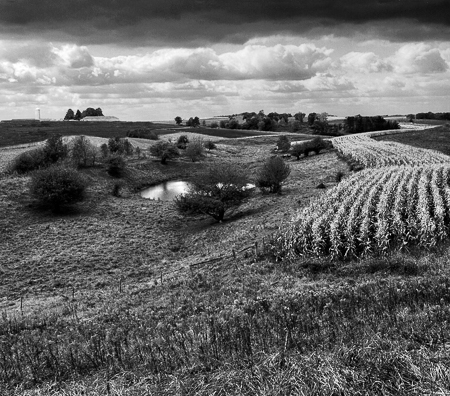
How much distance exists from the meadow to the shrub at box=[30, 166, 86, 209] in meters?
4.44

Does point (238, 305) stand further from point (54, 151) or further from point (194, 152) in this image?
point (194, 152)

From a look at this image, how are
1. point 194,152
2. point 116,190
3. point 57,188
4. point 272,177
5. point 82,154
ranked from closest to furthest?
1. point 57,188
2. point 272,177
3. point 116,190
4. point 82,154
5. point 194,152

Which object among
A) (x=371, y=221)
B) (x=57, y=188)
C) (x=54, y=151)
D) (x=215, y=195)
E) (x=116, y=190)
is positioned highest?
(x=54, y=151)

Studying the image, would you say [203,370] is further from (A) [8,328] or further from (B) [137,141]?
(B) [137,141]

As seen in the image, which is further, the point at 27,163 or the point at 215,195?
the point at 27,163

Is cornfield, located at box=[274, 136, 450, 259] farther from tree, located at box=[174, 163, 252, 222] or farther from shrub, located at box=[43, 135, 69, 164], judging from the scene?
shrub, located at box=[43, 135, 69, 164]

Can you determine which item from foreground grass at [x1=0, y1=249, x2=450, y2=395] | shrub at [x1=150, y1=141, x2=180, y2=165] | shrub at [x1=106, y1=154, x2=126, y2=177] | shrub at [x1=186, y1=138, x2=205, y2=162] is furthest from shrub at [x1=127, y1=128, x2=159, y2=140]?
foreground grass at [x1=0, y1=249, x2=450, y2=395]

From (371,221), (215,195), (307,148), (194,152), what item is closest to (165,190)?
(194,152)

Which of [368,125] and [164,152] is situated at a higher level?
[368,125]

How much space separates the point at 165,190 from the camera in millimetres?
70062

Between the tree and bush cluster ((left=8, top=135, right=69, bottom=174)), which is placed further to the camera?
bush cluster ((left=8, top=135, right=69, bottom=174))

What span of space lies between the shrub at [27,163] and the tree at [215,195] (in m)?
29.8

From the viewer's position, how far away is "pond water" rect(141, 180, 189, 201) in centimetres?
6450

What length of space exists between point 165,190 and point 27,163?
21588 millimetres
